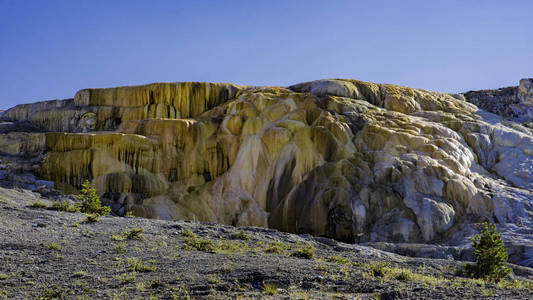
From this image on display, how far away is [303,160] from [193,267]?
1746 centimetres

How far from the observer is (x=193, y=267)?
12258mm

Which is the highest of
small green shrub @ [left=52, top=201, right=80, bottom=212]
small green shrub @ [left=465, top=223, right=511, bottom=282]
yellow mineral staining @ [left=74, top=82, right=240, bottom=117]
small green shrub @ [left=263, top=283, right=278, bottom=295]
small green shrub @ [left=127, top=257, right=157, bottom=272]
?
yellow mineral staining @ [left=74, top=82, right=240, bottom=117]

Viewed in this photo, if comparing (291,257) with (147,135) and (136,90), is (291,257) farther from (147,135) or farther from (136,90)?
(136,90)

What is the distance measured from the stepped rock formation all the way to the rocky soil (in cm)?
834

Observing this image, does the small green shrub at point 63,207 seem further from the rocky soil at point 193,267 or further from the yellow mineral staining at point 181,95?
the yellow mineral staining at point 181,95

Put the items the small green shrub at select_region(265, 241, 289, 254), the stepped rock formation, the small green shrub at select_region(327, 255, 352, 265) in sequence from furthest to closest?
the stepped rock formation < the small green shrub at select_region(265, 241, 289, 254) < the small green shrub at select_region(327, 255, 352, 265)

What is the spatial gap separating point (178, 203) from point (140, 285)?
1959 centimetres

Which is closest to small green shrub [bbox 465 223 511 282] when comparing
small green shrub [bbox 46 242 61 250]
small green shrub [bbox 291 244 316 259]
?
small green shrub [bbox 291 244 316 259]

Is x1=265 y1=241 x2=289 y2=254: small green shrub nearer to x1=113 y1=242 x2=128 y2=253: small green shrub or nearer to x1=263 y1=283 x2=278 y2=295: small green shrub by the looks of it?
x1=113 y1=242 x2=128 y2=253: small green shrub

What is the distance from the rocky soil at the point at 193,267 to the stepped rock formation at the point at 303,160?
27.4 feet

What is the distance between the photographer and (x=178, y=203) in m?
29.8

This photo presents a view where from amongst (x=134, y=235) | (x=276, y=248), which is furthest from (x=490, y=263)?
(x=134, y=235)

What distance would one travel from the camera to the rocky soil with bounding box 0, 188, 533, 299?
399 inches

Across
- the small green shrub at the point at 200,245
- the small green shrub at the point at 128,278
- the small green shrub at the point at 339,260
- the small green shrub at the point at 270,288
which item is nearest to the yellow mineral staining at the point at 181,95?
the small green shrub at the point at 200,245
